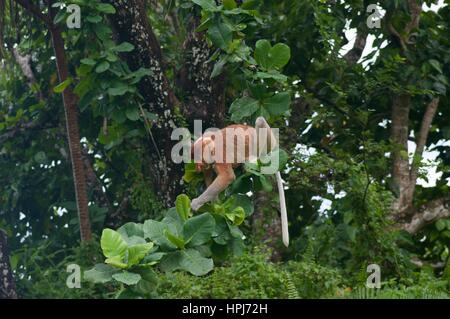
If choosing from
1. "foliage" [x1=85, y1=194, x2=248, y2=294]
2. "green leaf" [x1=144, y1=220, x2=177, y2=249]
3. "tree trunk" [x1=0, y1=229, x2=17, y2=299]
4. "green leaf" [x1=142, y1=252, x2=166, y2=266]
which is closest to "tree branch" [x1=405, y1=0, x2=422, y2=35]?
"foliage" [x1=85, y1=194, x2=248, y2=294]

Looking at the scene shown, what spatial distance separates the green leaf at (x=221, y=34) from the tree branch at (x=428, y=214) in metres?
2.95

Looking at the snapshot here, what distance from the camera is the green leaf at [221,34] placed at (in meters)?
5.49

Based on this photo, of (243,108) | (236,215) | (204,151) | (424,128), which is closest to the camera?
(236,215)

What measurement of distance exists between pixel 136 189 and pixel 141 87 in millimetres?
902

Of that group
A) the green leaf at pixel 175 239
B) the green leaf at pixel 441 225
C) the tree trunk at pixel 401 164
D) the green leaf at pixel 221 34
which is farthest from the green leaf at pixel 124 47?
the green leaf at pixel 441 225

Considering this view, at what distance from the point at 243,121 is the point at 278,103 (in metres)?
0.50

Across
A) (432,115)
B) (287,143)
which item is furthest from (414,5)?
(287,143)

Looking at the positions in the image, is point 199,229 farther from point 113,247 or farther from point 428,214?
point 428,214

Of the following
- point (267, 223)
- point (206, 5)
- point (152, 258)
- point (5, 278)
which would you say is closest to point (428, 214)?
point (267, 223)

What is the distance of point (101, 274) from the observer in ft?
14.9

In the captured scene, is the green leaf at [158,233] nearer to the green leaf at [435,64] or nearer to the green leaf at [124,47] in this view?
the green leaf at [124,47]

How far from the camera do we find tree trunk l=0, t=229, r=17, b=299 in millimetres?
7812

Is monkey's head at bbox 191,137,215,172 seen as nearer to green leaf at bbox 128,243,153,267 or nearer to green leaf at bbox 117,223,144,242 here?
green leaf at bbox 117,223,144,242
